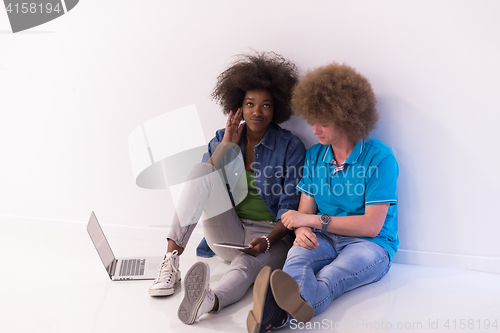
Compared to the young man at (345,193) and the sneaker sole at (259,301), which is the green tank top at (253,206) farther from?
the sneaker sole at (259,301)

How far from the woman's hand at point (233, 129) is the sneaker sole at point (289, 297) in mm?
931

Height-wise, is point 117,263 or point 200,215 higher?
point 200,215

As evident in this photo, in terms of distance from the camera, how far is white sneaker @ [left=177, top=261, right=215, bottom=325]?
163 cm

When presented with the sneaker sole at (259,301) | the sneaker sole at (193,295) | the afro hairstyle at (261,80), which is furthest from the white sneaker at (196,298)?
the afro hairstyle at (261,80)

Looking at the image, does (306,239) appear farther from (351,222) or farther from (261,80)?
(261,80)

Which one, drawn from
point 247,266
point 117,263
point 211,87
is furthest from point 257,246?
point 211,87

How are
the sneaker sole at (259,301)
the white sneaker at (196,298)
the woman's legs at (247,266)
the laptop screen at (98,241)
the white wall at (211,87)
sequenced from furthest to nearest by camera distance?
the laptop screen at (98,241)
the white wall at (211,87)
the woman's legs at (247,266)
the white sneaker at (196,298)
the sneaker sole at (259,301)

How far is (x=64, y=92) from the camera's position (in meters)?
2.78

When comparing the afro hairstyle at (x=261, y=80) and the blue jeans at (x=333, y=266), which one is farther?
the afro hairstyle at (x=261, y=80)

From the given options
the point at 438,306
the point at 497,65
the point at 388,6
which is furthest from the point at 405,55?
the point at 438,306

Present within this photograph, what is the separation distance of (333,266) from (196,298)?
1.94ft

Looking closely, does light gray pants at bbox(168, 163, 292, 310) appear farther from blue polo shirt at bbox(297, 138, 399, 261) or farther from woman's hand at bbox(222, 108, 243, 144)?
blue polo shirt at bbox(297, 138, 399, 261)

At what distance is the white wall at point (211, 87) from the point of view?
2003 millimetres

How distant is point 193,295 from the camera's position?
1.67 metres
